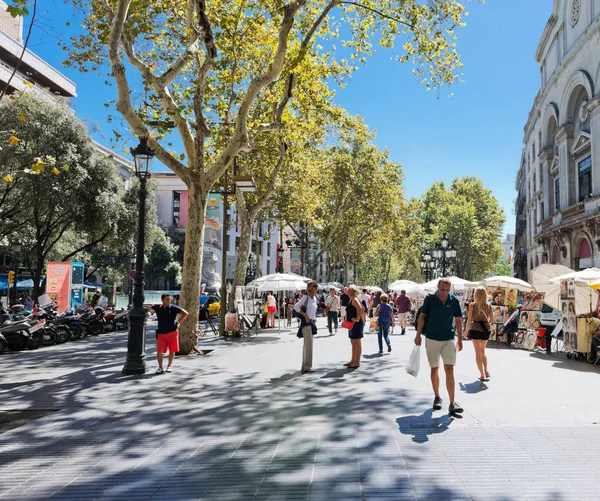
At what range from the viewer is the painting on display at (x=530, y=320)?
14.7 metres

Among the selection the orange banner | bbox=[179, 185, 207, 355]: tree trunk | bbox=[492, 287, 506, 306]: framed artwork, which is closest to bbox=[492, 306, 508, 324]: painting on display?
bbox=[492, 287, 506, 306]: framed artwork

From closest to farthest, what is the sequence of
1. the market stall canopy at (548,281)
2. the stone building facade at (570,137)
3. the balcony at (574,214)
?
the market stall canopy at (548,281) < the balcony at (574,214) < the stone building facade at (570,137)

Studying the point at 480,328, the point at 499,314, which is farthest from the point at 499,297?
the point at 480,328

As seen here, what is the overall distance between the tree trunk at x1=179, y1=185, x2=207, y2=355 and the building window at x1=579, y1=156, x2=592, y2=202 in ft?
77.8

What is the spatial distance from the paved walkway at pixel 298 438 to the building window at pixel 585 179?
70.6ft

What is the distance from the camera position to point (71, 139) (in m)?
21.4

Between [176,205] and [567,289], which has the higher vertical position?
[176,205]

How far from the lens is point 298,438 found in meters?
5.07

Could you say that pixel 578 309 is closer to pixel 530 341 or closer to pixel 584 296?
pixel 584 296

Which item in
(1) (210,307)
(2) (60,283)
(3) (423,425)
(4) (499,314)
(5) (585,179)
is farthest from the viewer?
(5) (585,179)

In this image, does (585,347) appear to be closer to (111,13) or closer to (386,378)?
(386,378)

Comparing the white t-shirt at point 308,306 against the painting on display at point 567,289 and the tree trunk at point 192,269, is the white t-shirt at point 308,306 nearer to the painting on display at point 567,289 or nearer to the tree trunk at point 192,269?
the tree trunk at point 192,269

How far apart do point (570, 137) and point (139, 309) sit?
28.7 metres

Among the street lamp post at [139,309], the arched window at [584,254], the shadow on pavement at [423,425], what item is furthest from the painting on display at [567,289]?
the arched window at [584,254]
